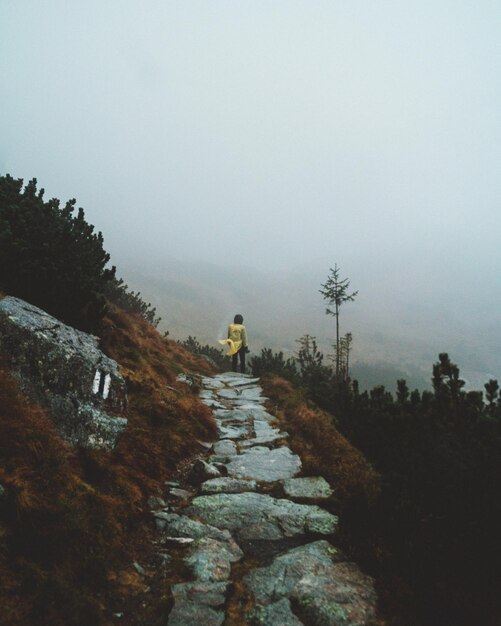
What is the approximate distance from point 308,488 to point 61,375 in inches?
127

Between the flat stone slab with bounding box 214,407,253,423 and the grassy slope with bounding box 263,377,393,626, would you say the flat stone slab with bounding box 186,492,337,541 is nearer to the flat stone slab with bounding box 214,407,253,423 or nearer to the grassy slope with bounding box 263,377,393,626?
the grassy slope with bounding box 263,377,393,626

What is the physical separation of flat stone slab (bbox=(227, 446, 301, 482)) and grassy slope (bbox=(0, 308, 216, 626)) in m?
1.03

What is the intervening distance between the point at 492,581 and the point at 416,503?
97 cm

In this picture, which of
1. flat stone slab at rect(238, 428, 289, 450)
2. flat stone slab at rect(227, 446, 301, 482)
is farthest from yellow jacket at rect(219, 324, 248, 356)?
flat stone slab at rect(227, 446, 301, 482)

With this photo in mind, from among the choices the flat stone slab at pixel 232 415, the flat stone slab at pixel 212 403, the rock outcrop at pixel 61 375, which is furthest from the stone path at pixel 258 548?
the flat stone slab at pixel 212 403

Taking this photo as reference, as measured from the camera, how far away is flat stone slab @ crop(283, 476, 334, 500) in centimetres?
434

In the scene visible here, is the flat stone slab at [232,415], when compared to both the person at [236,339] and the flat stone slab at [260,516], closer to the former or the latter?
the flat stone slab at [260,516]

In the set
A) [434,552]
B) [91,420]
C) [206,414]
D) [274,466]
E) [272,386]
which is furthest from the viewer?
[272,386]

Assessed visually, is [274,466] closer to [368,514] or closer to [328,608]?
[368,514]

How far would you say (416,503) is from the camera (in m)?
3.51

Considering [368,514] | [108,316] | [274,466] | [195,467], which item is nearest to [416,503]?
[368,514]

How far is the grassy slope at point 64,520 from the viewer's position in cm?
213

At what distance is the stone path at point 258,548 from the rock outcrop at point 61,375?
112 centimetres

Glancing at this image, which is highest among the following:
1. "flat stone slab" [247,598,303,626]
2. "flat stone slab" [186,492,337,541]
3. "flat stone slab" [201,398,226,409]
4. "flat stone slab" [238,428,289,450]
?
"flat stone slab" [201,398,226,409]
